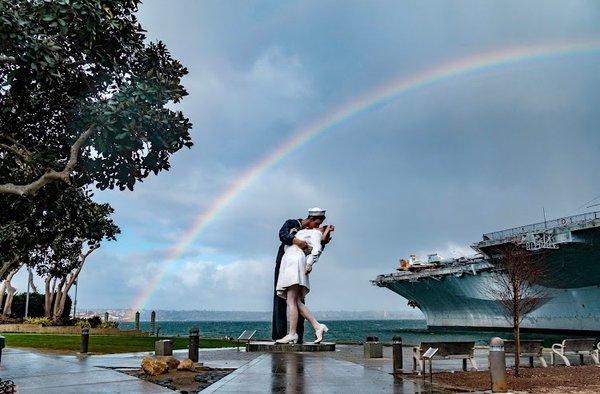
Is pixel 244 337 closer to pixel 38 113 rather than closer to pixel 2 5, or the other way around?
pixel 38 113

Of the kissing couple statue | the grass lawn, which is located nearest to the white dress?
the kissing couple statue

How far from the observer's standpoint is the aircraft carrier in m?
54.3

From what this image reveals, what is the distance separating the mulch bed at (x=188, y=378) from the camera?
35.5ft

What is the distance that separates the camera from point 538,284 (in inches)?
2534

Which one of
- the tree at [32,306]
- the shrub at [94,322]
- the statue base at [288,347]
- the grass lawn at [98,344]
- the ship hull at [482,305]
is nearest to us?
the statue base at [288,347]

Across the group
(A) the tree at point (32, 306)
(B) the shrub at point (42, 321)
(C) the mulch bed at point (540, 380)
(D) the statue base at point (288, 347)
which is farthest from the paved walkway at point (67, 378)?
(A) the tree at point (32, 306)

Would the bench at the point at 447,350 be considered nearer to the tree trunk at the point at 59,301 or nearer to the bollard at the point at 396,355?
the bollard at the point at 396,355

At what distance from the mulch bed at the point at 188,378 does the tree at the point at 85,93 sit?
14.8ft

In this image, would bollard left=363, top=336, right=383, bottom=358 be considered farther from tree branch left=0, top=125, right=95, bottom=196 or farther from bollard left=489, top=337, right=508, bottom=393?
tree branch left=0, top=125, right=95, bottom=196

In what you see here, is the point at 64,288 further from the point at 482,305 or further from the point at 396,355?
the point at 482,305

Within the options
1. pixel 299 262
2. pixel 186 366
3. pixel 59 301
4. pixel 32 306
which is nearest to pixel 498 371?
pixel 186 366

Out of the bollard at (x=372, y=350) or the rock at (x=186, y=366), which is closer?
the rock at (x=186, y=366)

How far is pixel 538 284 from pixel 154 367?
61145 millimetres

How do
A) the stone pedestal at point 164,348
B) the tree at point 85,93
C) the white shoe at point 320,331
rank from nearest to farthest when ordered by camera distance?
the tree at point 85,93
the stone pedestal at point 164,348
the white shoe at point 320,331
